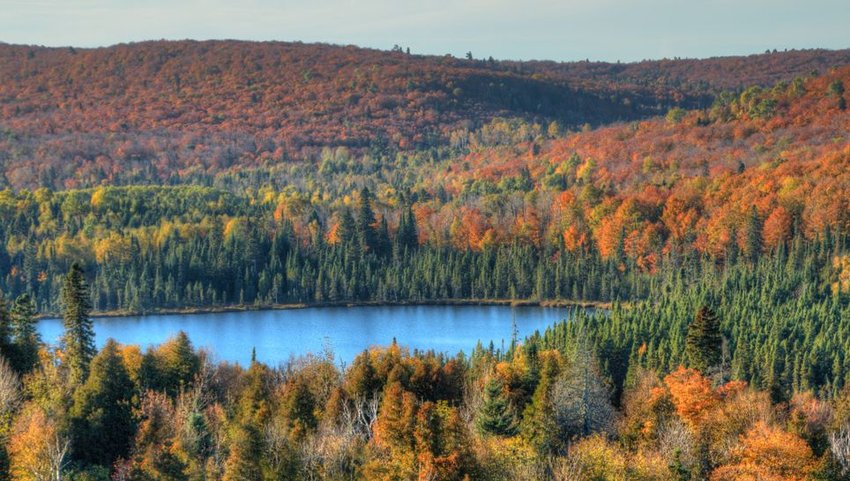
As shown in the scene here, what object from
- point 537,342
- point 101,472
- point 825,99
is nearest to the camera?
point 101,472

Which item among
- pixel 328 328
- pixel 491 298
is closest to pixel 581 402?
pixel 328 328

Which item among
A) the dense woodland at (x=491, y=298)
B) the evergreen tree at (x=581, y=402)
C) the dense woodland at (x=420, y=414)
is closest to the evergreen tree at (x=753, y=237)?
the dense woodland at (x=491, y=298)

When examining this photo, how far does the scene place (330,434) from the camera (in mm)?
49531

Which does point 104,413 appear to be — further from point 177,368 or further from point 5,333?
point 5,333

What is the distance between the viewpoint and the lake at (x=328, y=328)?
9250 cm

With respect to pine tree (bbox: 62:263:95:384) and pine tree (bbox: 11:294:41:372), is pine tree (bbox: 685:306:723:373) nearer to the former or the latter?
pine tree (bbox: 62:263:95:384)

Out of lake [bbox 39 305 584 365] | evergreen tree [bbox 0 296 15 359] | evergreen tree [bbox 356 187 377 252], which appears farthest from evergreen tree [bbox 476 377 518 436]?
evergreen tree [bbox 356 187 377 252]

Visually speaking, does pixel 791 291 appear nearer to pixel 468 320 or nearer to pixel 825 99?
pixel 468 320

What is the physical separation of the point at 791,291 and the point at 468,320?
30208 millimetres

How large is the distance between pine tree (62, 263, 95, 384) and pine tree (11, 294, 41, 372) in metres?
1.80

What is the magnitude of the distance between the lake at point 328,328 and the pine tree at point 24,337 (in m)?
23.5

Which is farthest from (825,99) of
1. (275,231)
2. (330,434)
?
(330,434)

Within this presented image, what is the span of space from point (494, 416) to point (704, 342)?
15.6 m

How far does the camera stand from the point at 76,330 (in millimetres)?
62656
